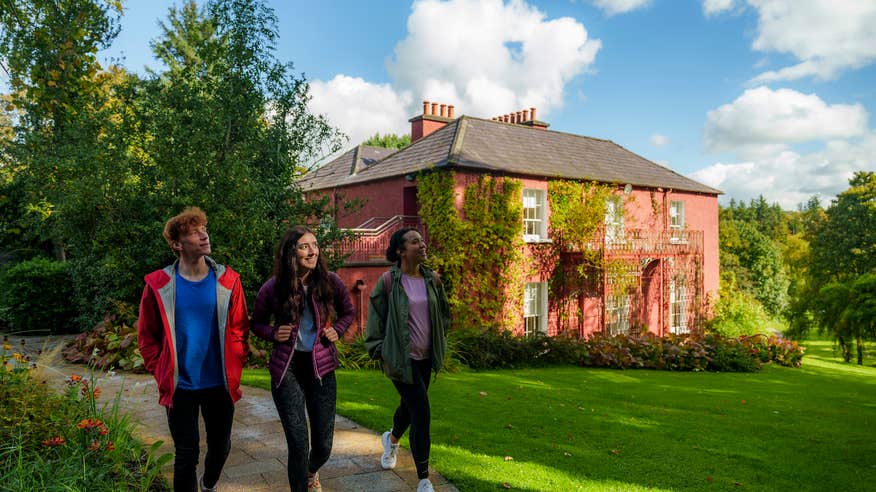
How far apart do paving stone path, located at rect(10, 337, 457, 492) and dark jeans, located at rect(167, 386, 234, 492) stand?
0.84m

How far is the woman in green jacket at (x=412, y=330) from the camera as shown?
4203 millimetres

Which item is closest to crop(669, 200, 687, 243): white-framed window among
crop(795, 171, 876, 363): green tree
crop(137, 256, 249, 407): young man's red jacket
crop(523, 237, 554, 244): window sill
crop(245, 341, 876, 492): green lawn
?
crop(523, 237, 554, 244): window sill

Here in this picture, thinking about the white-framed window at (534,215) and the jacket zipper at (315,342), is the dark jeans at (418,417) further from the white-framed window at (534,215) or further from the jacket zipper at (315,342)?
the white-framed window at (534,215)

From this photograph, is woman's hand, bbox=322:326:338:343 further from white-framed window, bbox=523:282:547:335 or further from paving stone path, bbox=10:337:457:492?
white-framed window, bbox=523:282:547:335

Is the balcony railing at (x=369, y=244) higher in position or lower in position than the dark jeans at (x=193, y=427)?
higher

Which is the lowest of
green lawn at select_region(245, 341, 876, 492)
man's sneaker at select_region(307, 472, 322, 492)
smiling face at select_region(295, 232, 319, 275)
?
green lawn at select_region(245, 341, 876, 492)

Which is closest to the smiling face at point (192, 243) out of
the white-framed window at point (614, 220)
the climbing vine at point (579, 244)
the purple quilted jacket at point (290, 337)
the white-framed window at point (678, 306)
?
the purple quilted jacket at point (290, 337)

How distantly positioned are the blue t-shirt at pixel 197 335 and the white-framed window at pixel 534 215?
1567 cm

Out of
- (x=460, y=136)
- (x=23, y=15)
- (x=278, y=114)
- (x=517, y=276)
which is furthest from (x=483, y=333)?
(x=23, y=15)

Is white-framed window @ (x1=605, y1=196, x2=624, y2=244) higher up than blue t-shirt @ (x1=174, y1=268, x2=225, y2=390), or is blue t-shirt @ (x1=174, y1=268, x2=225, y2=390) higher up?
white-framed window @ (x1=605, y1=196, x2=624, y2=244)

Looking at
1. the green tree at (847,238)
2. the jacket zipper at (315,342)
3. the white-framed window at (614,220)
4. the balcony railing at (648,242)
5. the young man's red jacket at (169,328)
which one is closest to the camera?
the young man's red jacket at (169,328)

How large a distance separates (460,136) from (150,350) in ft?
52.2

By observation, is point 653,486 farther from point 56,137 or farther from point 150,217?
point 56,137

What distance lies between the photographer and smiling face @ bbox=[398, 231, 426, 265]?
4.38 meters
